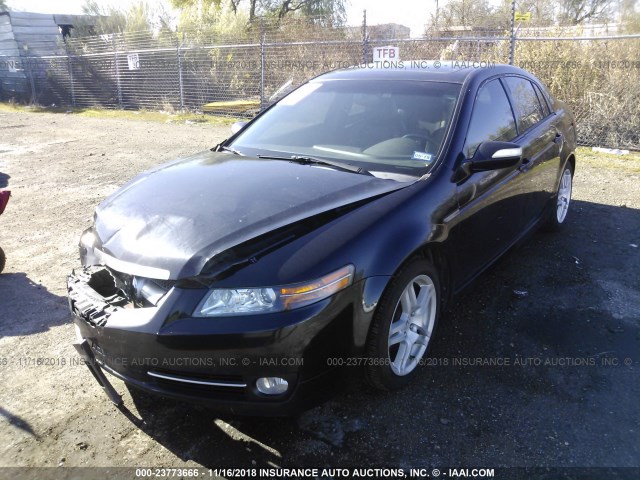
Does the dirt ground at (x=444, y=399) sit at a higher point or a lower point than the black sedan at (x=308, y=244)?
lower

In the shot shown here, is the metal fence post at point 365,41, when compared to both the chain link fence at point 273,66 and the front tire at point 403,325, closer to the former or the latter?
the chain link fence at point 273,66

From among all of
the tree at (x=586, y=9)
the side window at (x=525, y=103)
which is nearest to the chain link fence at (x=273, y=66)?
the side window at (x=525, y=103)

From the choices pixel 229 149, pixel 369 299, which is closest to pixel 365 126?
pixel 229 149

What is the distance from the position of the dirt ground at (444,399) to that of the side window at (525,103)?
122cm

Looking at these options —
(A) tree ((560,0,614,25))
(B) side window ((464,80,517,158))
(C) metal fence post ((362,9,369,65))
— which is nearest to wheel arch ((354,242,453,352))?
(B) side window ((464,80,517,158))

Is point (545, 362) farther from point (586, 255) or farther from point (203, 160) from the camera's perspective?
point (203, 160)

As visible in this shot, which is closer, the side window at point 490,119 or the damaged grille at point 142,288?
the damaged grille at point 142,288

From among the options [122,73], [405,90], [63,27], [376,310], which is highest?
[63,27]

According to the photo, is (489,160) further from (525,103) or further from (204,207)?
(204,207)

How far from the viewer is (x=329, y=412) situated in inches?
108

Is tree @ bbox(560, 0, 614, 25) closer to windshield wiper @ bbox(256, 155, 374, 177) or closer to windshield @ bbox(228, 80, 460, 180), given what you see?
windshield @ bbox(228, 80, 460, 180)

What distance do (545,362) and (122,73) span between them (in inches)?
694

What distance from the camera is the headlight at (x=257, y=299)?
7.23 ft

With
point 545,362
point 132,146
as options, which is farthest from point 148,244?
point 132,146
